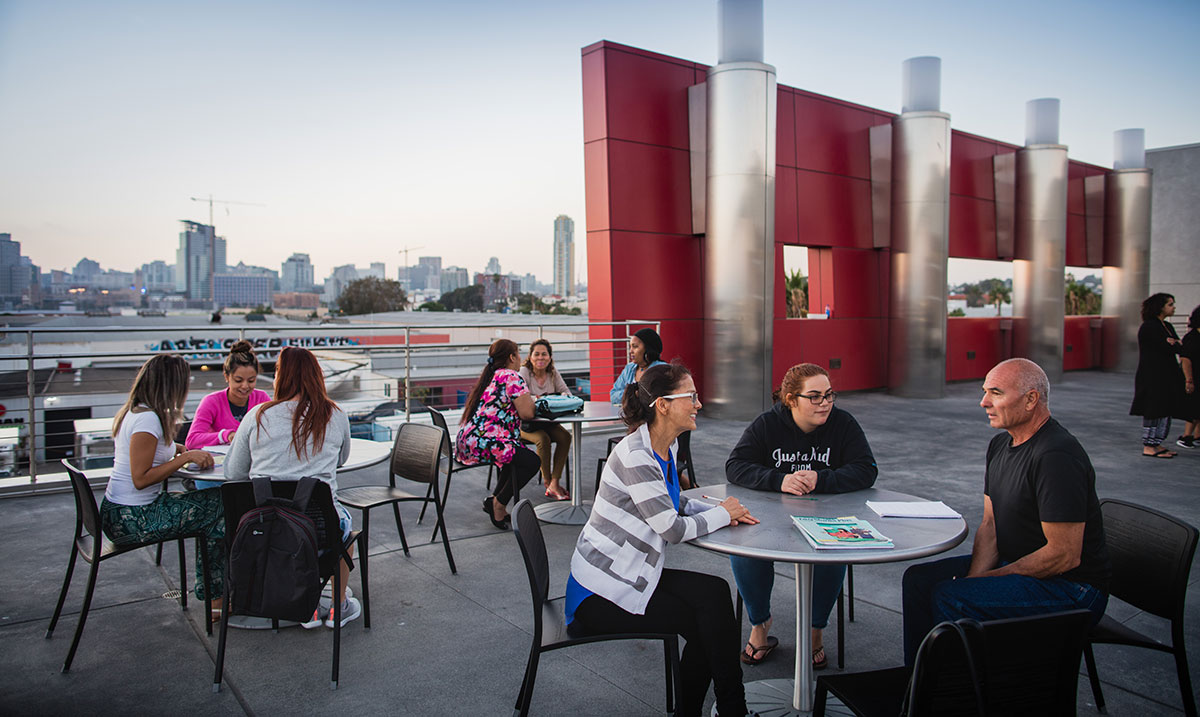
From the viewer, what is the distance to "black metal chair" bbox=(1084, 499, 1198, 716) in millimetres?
2125

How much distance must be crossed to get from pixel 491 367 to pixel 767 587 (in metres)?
2.57

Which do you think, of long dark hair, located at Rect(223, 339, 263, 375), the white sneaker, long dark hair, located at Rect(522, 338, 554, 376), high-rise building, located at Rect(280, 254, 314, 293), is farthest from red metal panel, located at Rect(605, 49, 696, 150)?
high-rise building, located at Rect(280, 254, 314, 293)

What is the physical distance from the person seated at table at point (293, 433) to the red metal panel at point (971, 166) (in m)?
13.6

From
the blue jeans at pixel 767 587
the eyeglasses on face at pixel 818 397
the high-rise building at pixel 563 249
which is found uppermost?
the high-rise building at pixel 563 249

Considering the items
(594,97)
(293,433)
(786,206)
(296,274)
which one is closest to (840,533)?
(293,433)

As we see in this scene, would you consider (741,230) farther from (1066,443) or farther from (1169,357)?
(1066,443)

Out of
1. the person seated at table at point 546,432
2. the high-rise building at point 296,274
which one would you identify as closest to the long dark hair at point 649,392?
the person seated at table at point 546,432

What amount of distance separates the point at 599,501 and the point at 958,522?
1.25 metres

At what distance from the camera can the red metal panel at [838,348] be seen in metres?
11.2

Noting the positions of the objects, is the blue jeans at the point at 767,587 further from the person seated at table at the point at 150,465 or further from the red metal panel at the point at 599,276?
the red metal panel at the point at 599,276

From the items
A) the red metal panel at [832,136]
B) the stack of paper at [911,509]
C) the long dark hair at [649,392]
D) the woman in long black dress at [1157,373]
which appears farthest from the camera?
the red metal panel at [832,136]

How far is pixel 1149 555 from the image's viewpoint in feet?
7.36

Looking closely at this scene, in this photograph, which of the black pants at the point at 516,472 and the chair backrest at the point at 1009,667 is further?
the black pants at the point at 516,472

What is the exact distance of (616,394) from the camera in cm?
591
